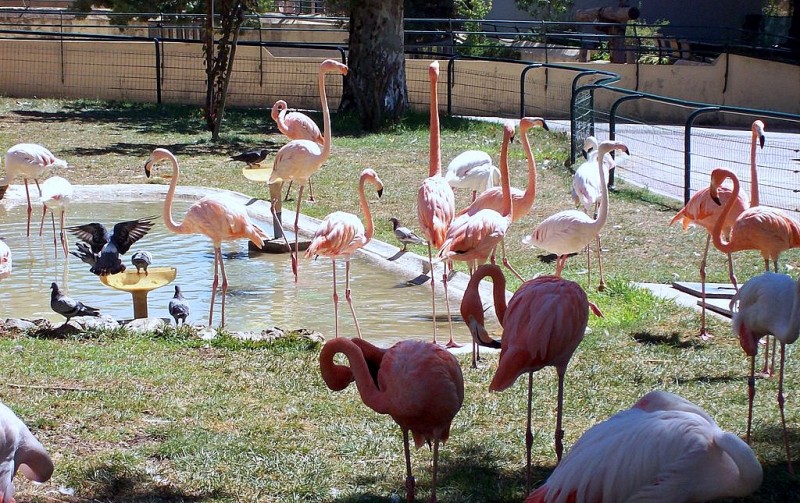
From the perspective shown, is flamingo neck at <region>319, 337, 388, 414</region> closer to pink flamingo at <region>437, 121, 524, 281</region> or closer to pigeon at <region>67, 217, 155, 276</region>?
pink flamingo at <region>437, 121, 524, 281</region>

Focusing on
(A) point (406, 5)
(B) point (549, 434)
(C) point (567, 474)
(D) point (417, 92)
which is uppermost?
(A) point (406, 5)

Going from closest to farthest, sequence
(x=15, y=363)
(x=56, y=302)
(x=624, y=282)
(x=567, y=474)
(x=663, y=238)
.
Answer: (x=567, y=474), (x=15, y=363), (x=56, y=302), (x=624, y=282), (x=663, y=238)

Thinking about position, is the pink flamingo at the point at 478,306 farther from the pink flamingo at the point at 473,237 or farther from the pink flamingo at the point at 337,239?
the pink flamingo at the point at 337,239

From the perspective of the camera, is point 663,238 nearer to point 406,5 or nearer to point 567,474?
point 567,474

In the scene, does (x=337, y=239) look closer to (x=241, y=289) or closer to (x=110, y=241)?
(x=241, y=289)

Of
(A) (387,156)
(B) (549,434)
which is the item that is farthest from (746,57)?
(B) (549,434)

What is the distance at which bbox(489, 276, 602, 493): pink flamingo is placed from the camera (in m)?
4.45

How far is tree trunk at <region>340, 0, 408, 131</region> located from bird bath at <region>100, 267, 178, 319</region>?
9939mm

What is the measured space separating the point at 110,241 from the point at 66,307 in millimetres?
1147

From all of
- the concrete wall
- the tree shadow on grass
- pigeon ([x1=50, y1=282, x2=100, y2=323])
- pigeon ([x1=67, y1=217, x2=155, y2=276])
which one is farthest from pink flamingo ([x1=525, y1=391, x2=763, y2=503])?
the concrete wall

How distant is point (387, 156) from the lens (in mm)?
14219

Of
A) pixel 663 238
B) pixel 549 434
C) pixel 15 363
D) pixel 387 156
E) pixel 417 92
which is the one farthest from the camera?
pixel 417 92

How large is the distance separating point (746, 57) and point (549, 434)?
17681 millimetres

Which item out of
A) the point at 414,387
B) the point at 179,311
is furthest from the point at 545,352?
the point at 179,311
